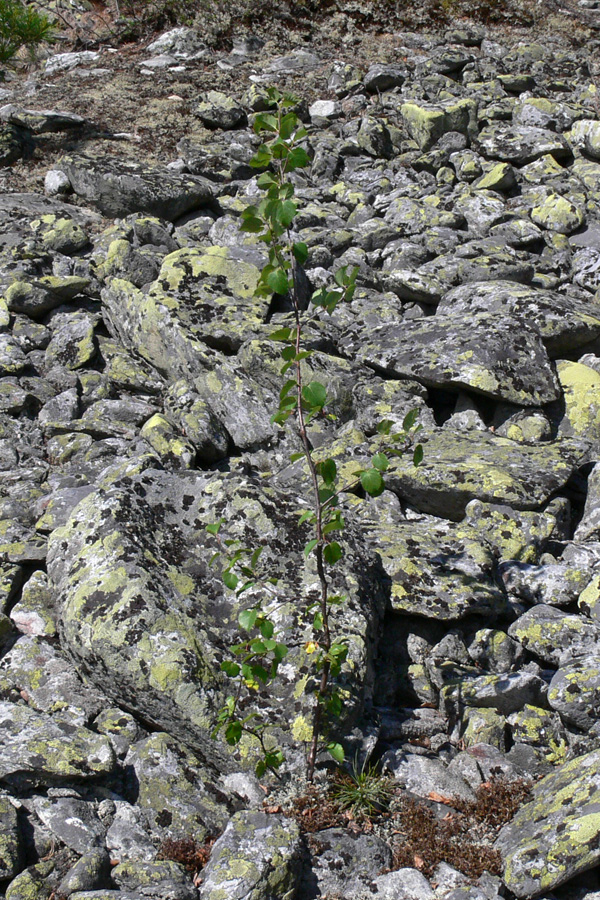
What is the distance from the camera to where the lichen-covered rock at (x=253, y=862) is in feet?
14.2

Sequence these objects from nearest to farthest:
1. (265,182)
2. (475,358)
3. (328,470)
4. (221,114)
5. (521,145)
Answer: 1. (265,182)
2. (328,470)
3. (475,358)
4. (521,145)
5. (221,114)

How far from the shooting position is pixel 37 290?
11.1 metres

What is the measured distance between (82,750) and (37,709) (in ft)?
2.28

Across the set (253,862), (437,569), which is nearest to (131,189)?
(437,569)

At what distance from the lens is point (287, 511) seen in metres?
7.02

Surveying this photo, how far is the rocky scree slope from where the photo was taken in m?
4.85

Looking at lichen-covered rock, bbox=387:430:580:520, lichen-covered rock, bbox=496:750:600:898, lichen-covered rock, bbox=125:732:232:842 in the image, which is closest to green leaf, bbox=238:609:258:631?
lichen-covered rock, bbox=125:732:232:842

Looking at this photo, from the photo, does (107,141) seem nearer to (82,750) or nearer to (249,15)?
(249,15)

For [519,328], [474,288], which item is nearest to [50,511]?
[519,328]

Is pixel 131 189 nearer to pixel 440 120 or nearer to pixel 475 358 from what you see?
pixel 440 120

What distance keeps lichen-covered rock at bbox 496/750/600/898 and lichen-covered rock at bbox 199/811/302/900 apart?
1.37 meters

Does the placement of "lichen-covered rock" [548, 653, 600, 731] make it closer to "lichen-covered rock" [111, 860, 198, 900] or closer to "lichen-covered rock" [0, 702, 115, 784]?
"lichen-covered rock" [111, 860, 198, 900]

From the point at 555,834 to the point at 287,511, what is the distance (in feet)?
11.6

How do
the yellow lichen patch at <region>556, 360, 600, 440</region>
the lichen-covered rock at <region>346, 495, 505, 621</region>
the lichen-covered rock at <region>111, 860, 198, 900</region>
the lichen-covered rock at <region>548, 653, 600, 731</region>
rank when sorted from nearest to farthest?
1. the lichen-covered rock at <region>111, 860, 198, 900</region>
2. the lichen-covered rock at <region>548, 653, 600, 731</region>
3. the lichen-covered rock at <region>346, 495, 505, 621</region>
4. the yellow lichen patch at <region>556, 360, 600, 440</region>
